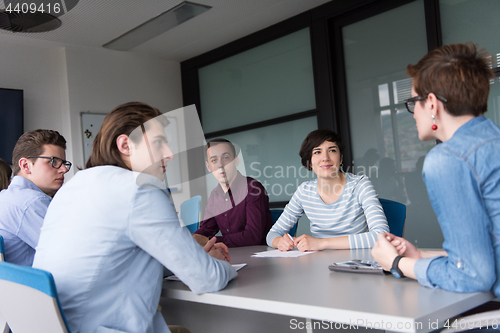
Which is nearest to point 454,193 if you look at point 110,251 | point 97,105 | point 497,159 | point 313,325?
point 497,159

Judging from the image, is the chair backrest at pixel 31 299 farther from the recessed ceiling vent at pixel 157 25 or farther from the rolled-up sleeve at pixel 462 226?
the recessed ceiling vent at pixel 157 25

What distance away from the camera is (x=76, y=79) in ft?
16.1

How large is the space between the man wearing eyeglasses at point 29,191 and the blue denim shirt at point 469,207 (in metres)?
1.59

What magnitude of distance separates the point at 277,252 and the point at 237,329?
0.40 meters

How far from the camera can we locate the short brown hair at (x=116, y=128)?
1.33m

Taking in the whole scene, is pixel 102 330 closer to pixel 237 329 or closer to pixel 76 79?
pixel 237 329

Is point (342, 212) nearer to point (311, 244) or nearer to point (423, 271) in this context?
point (311, 244)

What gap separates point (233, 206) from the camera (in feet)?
8.99

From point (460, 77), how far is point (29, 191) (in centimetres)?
178

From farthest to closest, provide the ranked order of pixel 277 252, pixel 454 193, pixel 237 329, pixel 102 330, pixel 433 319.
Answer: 1. pixel 277 252
2. pixel 237 329
3. pixel 102 330
4. pixel 454 193
5. pixel 433 319

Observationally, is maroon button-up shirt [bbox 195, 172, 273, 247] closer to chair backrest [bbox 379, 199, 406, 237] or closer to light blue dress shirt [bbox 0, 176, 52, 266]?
chair backrest [bbox 379, 199, 406, 237]

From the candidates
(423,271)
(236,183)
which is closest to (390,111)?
(236,183)

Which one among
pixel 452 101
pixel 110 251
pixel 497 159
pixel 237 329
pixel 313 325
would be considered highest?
pixel 452 101

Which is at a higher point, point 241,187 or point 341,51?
point 341,51
